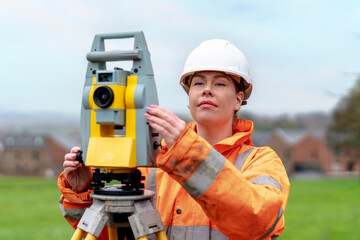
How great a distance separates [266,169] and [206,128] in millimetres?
506

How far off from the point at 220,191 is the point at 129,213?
636mm

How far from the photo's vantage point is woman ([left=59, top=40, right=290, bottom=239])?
6.84 feet

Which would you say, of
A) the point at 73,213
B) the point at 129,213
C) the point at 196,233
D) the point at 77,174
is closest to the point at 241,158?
the point at 196,233

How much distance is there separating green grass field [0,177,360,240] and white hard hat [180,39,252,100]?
9.65 m

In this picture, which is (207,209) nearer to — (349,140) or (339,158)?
(349,140)

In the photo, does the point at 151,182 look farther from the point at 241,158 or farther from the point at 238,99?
the point at 238,99

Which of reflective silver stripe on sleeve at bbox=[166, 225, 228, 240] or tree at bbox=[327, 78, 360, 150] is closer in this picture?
reflective silver stripe on sleeve at bbox=[166, 225, 228, 240]

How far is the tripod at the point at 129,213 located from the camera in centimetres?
236

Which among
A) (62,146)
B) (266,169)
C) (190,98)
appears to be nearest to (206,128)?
(190,98)

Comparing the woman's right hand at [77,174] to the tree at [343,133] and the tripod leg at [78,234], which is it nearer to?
the tripod leg at [78,234]

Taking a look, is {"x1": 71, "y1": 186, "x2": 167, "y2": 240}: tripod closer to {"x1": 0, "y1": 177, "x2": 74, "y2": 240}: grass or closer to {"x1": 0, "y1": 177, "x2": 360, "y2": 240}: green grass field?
{"x1": 0, "y1": 177, "x2": 360, "y2": 240}: green grass field

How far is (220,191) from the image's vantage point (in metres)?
2.08

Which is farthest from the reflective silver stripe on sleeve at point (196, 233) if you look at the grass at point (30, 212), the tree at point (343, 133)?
the tree at point (343, 133)

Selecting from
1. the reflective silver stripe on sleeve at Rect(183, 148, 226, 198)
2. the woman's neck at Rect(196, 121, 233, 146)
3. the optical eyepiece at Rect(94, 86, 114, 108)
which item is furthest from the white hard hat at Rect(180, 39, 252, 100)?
the reflective silver stripe on sleeve at Rect(183, 148, 226, 198)
